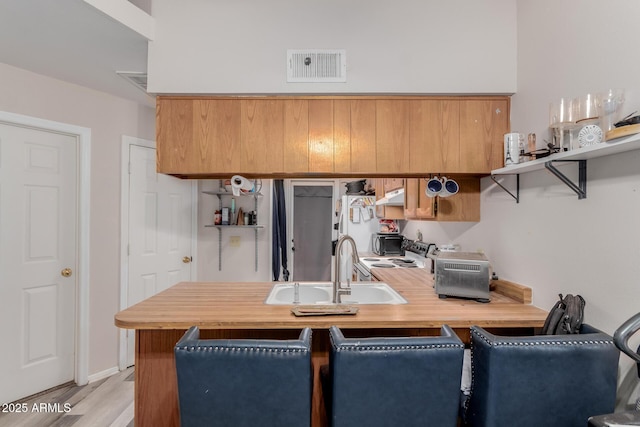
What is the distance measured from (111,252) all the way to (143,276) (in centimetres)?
37

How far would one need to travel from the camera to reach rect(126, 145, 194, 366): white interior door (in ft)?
9.51

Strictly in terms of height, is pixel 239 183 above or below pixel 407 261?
above

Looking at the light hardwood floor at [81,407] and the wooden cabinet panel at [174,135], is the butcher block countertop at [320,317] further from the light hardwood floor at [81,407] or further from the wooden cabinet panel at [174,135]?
the light hardwood floor at [81,407]

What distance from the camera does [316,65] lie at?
1.90 meters

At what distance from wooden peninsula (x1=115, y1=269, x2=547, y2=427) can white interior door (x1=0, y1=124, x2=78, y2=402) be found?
4.60 ft

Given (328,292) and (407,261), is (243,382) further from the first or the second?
(407,261)

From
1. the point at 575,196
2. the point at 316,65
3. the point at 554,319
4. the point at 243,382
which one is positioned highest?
the point at 316,65

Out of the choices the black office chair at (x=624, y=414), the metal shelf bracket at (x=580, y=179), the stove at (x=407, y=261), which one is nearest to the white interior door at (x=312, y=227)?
the stove at (x=407, y=261)

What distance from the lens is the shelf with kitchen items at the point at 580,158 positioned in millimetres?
1056

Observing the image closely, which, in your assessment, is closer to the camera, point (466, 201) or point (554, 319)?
point (554, 319)

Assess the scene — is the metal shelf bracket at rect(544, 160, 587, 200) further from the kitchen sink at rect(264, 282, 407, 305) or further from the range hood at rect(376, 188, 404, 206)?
the range hood at rect(376, 188, 404, 206)

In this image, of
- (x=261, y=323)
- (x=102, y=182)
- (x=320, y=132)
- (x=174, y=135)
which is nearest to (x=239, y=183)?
(x=174, y=135)

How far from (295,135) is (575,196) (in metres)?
1.48

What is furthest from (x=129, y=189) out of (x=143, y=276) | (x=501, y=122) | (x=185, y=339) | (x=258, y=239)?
(x=501, y=122)
